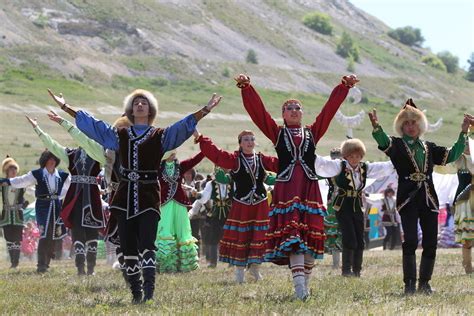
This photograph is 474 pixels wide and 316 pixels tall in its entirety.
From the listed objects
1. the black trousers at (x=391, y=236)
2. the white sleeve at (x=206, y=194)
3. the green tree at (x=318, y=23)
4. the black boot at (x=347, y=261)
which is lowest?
the black trousers at (x=391, y=236)

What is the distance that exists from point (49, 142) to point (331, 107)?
3.66 m

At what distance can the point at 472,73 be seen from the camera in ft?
584

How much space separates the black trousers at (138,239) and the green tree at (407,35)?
18674 cm

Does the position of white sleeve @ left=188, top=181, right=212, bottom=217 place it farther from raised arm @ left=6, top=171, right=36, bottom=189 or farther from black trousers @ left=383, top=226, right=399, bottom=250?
black trousers @ left=383, top=226, right=399, bottom=250

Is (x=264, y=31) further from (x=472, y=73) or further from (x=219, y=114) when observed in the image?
(x=219, y=114)

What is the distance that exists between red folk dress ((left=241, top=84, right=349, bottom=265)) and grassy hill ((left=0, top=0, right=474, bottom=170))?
131 feet

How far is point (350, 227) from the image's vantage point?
46.5 feet

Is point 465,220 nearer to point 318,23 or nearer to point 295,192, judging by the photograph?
point 295,192

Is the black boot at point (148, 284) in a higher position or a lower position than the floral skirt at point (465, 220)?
lower

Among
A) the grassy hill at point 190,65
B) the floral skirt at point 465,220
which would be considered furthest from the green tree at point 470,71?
the floral skirt at point 465,220

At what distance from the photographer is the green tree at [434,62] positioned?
171m

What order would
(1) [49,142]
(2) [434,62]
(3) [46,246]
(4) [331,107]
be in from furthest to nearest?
(2) [434,62], (3) [46,246], (1) [49,142], (4) [331,107]

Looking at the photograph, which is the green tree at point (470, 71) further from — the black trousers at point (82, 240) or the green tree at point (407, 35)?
the black trousers at point (82, 240)

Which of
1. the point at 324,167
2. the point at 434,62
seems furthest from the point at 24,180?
the point at 434,62
